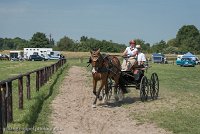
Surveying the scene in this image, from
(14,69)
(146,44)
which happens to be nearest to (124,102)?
(14,69)

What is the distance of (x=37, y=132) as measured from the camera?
9.38 m

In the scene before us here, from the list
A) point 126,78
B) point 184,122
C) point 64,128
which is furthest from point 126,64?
point 64,128

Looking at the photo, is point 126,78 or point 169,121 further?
point 126,78

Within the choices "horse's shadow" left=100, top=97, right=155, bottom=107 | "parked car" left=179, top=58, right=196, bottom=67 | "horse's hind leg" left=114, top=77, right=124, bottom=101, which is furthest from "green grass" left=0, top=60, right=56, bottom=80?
"parked car" left=179, top=58, right=196, bottom=67

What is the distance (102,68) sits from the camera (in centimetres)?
1408

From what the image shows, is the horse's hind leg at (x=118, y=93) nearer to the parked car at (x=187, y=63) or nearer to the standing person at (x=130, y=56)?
the standing person at (x=130, y=56)

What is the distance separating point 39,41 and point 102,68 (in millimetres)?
158732

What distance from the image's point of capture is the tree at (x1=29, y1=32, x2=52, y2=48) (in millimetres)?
168750

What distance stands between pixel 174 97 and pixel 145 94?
1.94 meters

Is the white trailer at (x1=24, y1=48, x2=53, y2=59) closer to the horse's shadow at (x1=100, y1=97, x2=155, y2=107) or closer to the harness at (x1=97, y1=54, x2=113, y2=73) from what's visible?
the horse's shadow at (x1=100, y1=97, x2=155, y2=107)

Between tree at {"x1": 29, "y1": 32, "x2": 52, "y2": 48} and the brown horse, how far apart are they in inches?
6099

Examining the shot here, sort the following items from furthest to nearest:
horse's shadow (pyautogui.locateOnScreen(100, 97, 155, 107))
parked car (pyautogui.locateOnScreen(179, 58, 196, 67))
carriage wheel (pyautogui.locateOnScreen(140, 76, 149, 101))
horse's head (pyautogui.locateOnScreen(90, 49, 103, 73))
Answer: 1. parked car (pyautogui.locateOnScreen(179, 58, 196, 67))
2. carriage wheel (pyautogui.locateOnScreen(140, 76, 149, 101))
3. horse's shadow (pyautogui.locateOnScreen(100, 97, 155, 107))
4. horse's head (pyautogui.locateOnScreen(90, 49, 103, 73))

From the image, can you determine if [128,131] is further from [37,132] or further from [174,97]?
[174,97]

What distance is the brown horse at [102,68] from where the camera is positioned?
13711 mm
